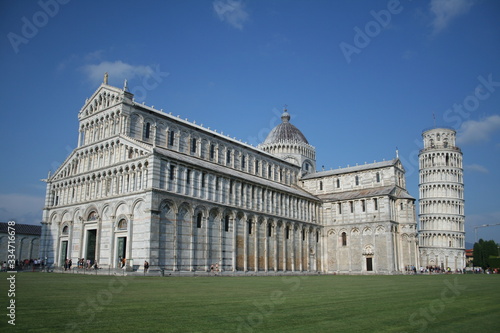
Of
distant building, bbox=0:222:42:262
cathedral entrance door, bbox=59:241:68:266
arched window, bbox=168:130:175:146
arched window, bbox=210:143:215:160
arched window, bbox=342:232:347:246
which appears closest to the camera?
cathedral entrance door, bbox=59:241:68:266

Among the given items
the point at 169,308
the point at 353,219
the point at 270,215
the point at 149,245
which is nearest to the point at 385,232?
the point at 353,219

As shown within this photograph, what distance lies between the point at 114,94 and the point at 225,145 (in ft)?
53.9

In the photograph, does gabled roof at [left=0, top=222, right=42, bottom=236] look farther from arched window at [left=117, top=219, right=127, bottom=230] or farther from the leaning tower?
the leaning tower

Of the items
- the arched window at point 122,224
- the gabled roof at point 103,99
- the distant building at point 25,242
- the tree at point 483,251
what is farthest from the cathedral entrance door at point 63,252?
the tree at point 483,251

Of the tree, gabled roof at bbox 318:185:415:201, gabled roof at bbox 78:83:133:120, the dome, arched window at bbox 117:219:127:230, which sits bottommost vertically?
the tree

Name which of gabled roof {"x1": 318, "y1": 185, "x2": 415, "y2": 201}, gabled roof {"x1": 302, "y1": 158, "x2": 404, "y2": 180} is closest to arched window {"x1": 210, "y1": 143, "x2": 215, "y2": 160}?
gabled roof {"x1": 318, "y1": 185, "x2": 415, "y2": 201}

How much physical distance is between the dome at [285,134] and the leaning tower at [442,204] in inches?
1272

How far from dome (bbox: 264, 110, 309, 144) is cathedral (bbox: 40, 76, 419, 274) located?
8.56m

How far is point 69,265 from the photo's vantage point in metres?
41.4

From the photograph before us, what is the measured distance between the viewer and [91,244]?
42406mm

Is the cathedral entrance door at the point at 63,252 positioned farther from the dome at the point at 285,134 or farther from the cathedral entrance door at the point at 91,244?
the dome at the point at 285,134

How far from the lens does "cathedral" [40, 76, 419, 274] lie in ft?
124

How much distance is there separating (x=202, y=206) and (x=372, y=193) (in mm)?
28502

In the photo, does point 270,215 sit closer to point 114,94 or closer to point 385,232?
point 385,232
